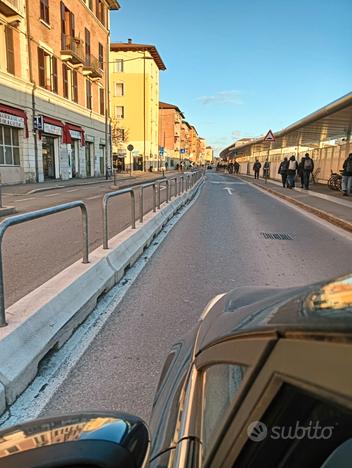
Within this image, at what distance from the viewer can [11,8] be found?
22.4m

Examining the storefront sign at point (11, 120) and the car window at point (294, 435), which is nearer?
the car window at point (294, 435)

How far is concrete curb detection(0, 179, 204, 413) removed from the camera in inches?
111

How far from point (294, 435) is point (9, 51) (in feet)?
89.1

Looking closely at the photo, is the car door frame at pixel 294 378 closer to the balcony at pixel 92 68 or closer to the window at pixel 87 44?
the balcony at pixel 92 68

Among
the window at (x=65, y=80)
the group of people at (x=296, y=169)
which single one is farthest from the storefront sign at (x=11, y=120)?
the group of people at (x=296, y=169)

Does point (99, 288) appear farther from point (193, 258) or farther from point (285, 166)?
point (285, 166)

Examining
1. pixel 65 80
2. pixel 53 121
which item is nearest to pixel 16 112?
pixel 53 121

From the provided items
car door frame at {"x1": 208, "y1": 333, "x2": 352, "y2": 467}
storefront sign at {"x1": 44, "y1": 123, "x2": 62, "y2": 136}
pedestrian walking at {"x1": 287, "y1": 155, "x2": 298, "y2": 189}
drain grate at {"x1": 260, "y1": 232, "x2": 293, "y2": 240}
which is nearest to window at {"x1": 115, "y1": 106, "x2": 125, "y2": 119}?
storefront sign at {"x1": 44, "y1": 123, "x2": 62, "y2": 136}

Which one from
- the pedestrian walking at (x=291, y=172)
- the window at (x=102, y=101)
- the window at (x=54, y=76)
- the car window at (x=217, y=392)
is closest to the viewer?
the car window at (x=217, y=392)

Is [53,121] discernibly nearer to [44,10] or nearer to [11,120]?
[11,120]

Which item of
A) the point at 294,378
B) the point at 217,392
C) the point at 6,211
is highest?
the point at 294,378

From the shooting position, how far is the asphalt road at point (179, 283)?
291cm

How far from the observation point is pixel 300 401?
0.95 metres

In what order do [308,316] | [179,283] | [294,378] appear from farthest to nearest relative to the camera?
[179,283] → [308,316] → [294,378]
